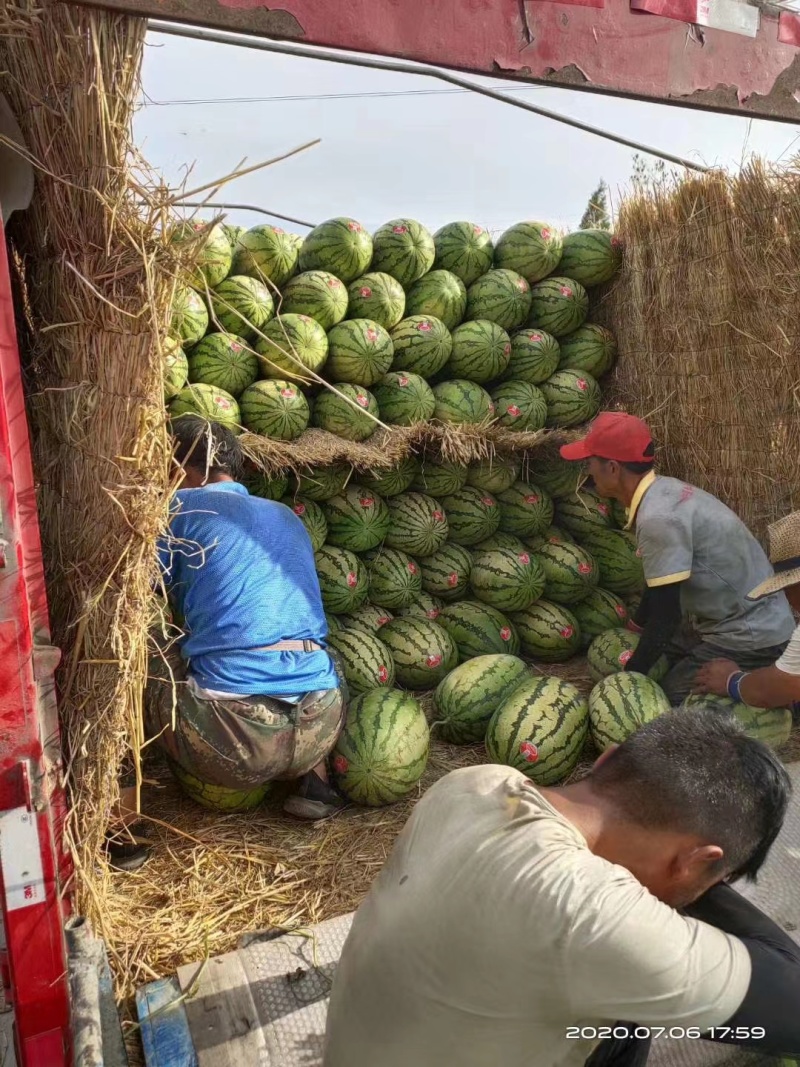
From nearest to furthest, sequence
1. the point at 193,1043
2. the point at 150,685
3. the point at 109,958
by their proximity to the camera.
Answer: the point at 193,1043 → the point at 109,958 → the point at 150,685

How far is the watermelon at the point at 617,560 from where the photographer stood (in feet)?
17.2

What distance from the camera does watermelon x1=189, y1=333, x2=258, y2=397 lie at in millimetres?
4391

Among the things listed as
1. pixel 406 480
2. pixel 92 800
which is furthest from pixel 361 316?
pixel 92 800

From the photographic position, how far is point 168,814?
3555 mm

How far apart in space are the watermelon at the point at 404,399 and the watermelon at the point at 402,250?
748 millimetres

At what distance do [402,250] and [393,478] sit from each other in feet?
4.94

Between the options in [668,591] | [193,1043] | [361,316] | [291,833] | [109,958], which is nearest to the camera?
[193,1043]

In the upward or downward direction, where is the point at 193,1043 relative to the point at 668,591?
downward

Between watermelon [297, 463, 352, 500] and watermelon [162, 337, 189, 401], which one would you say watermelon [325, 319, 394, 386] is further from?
watermelon [162, 337, 189, 401]

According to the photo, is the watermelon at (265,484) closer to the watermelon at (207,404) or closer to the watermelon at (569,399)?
the watermelon at (207,404)

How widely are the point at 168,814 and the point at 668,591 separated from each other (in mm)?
2747

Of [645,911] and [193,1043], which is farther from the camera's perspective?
[193,1043]

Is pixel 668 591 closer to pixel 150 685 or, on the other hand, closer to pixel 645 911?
pixel 150 685

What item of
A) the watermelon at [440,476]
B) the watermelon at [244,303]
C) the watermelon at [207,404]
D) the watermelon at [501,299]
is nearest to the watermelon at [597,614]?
the watermelon at [440,476]
